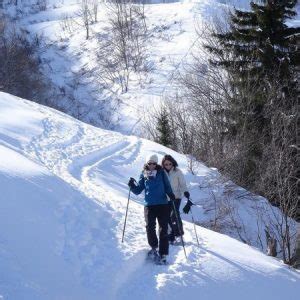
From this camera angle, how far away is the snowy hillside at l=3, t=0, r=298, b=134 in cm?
4362

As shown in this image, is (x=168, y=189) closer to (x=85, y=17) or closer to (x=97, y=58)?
(x=97, y=58)

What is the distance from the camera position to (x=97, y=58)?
5100 centimetres

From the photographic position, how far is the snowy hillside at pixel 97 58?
43.6 meters

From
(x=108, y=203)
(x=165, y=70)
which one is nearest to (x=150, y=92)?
(x=165, y=70)

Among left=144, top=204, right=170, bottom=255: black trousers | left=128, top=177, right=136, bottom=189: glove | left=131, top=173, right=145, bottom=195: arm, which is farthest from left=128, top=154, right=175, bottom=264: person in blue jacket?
left=128, top=177, right=136, bottom=189: glove

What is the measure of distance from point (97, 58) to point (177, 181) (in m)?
43.0

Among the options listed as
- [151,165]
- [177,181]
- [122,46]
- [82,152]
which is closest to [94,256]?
[151,165]

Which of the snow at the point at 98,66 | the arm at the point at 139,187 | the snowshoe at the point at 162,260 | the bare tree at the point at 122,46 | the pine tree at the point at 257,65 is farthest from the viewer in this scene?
the bare tree at the point at 122,46

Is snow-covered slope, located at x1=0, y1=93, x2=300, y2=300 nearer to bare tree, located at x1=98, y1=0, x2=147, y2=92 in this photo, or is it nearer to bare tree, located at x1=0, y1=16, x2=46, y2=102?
bare tree, located at x1=0, y1=16, x2=46, y2=102

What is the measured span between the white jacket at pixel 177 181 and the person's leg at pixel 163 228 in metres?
1.30

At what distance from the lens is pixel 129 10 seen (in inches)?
2141

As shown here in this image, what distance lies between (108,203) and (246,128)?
10.9 m

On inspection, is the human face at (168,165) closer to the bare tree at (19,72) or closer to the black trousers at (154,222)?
the black trousers at (154,222)

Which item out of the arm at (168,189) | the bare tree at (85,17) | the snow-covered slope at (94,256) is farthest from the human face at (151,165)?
the bare tree at (85,17)
